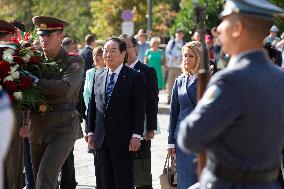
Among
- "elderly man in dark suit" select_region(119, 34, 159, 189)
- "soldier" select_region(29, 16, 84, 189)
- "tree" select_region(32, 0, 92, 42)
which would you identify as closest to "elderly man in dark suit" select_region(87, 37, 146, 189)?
"soldier" select_region(29, 16, 84, 189)

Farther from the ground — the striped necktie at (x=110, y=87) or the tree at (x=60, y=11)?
the striped necktie at (x=110, y=87)

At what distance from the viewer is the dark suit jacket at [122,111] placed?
794 centimetres

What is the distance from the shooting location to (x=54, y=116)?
7.89 m

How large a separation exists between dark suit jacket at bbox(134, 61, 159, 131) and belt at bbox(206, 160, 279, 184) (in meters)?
4.45

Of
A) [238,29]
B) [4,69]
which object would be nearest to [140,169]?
[4,69]

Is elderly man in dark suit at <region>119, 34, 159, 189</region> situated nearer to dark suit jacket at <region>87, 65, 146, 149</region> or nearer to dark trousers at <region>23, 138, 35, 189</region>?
dark suit jacket at <region>87, 65, 146, 149</region>

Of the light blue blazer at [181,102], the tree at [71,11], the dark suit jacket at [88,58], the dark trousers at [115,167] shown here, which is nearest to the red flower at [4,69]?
the dark trousers at [115,167]

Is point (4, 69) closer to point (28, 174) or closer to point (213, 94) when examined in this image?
point (28, 174)

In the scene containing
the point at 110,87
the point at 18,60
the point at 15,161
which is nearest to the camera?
the point at 18,60

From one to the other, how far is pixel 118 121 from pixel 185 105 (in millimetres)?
686

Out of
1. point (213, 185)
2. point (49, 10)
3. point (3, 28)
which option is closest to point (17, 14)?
point (49, 10)

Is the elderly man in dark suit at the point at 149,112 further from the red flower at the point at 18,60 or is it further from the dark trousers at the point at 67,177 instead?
the red flower at the point at 18,60

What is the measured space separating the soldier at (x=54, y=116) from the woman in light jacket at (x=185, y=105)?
97 centimetres

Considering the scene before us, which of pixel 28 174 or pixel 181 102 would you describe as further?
pixel 28 174
